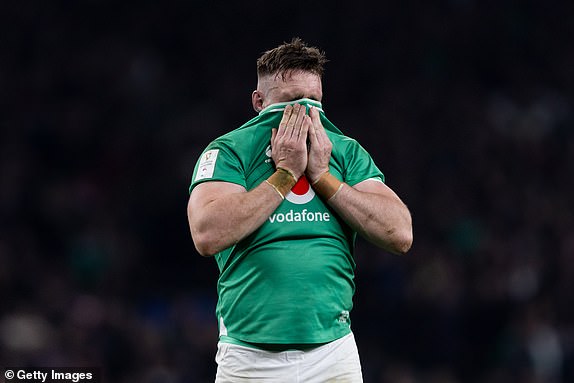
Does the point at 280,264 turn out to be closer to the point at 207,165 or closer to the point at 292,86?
the point at 207,165

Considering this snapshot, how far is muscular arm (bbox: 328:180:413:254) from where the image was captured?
11.4 feet

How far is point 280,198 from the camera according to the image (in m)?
A: 3.41

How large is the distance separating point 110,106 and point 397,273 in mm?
3828

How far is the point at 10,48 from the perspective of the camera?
11.5 m

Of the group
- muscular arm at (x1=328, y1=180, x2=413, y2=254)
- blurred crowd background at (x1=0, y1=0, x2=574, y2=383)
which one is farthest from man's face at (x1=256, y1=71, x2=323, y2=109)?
blurred crowd background at (x1=0, y1=0, x2=574, y2=383)

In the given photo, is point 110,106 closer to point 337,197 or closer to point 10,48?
point 10,48

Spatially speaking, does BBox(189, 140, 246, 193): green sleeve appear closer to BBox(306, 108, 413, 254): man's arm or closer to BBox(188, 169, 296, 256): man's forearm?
BBox(188, 169, 296, 256): man's forearm

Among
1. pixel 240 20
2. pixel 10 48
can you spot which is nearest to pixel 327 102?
pixel 240 20

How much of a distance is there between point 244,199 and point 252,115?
8.10 meters

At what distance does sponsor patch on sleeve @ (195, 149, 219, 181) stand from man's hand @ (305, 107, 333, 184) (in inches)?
13.3

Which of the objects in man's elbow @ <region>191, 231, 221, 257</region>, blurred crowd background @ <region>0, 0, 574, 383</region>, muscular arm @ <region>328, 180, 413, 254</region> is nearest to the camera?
man's elbow @ <region>191, 231, 221, 257</region>

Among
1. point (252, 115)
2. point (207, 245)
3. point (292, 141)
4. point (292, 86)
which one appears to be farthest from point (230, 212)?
point (252, 115)

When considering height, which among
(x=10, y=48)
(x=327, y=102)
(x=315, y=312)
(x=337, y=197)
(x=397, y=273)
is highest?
(x=10, y=48)

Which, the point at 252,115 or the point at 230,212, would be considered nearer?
the point at 230,212
